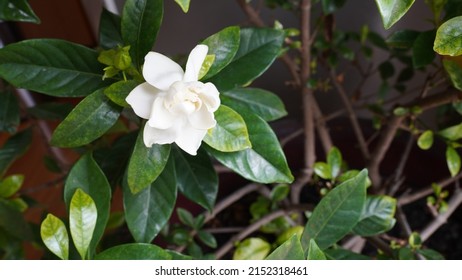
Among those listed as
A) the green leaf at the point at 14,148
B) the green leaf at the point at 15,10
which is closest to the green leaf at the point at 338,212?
the green leaf at the point at 15,10

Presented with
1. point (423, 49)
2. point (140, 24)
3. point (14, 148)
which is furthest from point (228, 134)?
point (14, 148)

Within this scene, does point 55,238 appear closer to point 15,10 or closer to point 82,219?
point 82,219

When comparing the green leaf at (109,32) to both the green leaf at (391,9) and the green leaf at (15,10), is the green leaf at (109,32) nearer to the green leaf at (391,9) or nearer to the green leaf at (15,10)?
the green leaf at (15,10)

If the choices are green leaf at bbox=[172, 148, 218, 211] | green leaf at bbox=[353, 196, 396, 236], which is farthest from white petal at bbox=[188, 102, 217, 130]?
green leaf at bbox=[353, 196, 396, 236]

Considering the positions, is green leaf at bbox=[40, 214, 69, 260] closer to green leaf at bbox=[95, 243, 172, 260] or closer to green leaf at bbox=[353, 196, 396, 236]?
green leaf at bbox=[95, 243, 172, 260]

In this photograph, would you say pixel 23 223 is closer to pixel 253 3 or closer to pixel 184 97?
pixel 184 97

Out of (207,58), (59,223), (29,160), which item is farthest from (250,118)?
(29,160)
